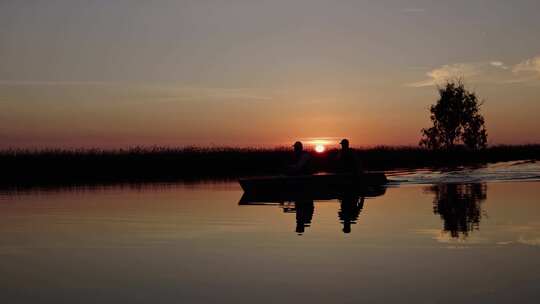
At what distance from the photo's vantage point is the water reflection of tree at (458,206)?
1328 centimetres

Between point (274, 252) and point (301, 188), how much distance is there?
12.2m

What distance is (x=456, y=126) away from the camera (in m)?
58.7

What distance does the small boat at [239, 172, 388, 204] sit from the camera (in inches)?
870

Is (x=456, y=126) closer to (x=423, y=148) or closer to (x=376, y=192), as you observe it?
(x=423, y=148)

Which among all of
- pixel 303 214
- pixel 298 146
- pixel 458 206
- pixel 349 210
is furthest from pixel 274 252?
pixel 298 146

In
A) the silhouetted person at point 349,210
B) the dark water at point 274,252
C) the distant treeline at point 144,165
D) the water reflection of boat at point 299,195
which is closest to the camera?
the dark water at point 274,252

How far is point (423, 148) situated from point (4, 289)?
180 feet

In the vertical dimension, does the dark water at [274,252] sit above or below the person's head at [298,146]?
below

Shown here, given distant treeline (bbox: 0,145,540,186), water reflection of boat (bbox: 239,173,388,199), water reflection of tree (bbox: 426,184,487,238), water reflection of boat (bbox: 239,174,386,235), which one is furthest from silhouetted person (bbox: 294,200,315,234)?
distant treeline (bbox: 0,145,540,186)

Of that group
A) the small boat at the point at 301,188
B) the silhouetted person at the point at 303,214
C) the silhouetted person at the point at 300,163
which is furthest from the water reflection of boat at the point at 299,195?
the silhouetted person at the point at 303,214

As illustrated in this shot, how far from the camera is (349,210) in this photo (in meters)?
17.6

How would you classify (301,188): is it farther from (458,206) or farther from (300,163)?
(458,206)

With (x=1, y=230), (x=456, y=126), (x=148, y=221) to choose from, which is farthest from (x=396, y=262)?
(x=456, y=126)

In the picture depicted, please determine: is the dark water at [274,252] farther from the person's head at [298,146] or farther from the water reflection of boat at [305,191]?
the person's head at [298,146]
